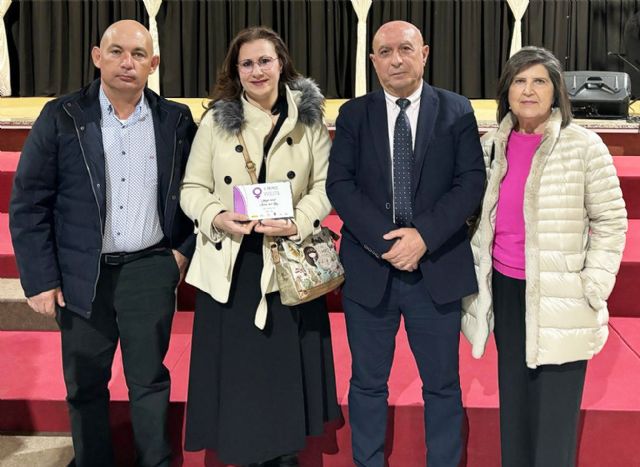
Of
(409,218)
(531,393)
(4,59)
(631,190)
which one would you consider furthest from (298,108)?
(4,59)

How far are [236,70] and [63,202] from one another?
1.79 feet

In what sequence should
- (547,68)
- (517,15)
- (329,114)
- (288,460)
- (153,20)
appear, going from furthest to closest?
1. (153,20)
2. (517,15)
3. (329,114)
4. (288,460)
5. (547,68)

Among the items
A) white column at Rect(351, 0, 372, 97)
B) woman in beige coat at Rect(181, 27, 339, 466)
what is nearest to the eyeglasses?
woman in beige coat at Rect(181, 27, 339, 466)

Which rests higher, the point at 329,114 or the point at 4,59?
the point at 4,59

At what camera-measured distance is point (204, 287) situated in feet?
6.02

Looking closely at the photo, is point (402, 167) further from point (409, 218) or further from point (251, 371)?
point (251, 371)

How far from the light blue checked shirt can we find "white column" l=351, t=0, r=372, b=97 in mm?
5467

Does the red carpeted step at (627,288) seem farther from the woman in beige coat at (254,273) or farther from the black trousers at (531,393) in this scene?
the woman in beige coat at (254,273)

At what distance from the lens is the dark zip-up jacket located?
177 centimetres

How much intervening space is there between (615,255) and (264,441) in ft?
3.25

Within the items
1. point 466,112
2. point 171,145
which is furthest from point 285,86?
point 466,112

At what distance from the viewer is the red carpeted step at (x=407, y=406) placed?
6.86 ft

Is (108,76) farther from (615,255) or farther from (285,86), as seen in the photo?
(615,255)

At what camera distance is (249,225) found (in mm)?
1722
